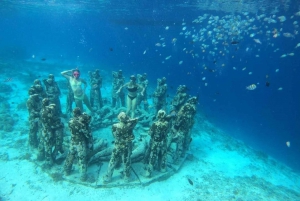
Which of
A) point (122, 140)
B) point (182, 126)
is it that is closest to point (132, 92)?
point (182, 126)

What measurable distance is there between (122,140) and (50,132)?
10.4 feet

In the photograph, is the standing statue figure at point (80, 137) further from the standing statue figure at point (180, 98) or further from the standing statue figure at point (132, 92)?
the standing statue figure at point (180, 98)

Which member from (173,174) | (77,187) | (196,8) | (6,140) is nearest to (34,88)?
(6,140)

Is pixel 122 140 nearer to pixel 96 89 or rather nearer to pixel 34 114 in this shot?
pixel 34 114

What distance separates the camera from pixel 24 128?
41.3 feet

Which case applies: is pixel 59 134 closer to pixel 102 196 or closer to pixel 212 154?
pixel 102 196

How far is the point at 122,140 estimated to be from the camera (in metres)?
7.43

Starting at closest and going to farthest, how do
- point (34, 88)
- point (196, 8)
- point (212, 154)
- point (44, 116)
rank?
point (44, 116), point (34, 88), point (212, 154), point (196, 8)

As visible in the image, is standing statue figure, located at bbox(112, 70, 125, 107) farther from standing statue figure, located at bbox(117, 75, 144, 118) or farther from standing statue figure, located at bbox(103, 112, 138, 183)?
standing statue figure, located at bbox(103, 112, 138, 183)

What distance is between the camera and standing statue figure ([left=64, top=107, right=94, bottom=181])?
23.5 ft

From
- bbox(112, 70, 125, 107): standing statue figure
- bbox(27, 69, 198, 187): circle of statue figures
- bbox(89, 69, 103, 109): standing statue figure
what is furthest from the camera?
bbox(112, 70, 125, 107): standing statue figure

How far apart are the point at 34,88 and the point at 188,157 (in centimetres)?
931

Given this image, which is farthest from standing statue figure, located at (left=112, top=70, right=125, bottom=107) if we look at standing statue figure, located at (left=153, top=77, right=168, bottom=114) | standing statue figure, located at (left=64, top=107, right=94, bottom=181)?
standing statue figure, located at (left=64, top=107, right=94, bottom=181)

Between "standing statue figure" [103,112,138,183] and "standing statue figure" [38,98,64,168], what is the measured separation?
2.57 m
